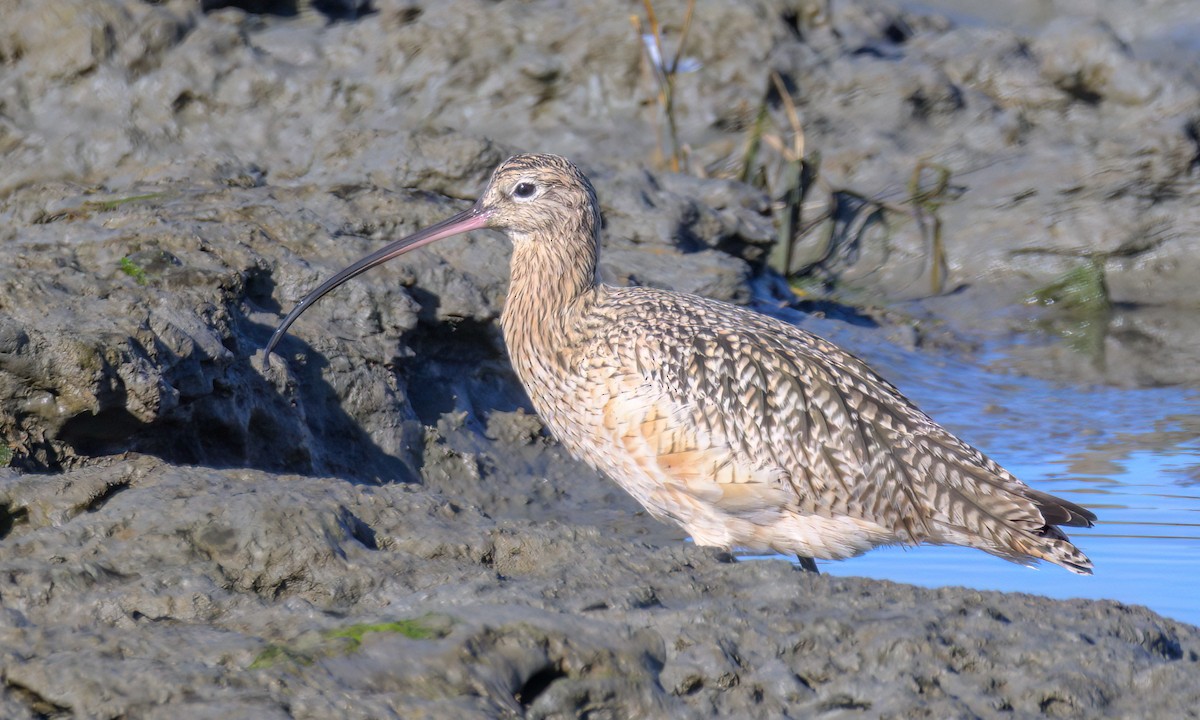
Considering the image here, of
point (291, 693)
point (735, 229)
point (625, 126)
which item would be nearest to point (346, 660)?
point (291, 693)

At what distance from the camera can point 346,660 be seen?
2971mm

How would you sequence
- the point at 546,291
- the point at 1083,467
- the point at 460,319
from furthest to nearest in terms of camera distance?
the point at 1083,467
the point at 460,319
the point at 546,291

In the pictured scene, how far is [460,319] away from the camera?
661 cm

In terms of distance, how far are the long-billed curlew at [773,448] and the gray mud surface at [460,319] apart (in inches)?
29.2

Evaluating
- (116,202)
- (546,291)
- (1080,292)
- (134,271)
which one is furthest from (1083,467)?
(116,202)

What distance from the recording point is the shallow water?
5660 millimetres

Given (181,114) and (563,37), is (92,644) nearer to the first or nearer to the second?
(181,114)

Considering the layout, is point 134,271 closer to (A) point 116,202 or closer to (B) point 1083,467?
(A) point 116,202

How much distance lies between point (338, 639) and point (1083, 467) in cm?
495

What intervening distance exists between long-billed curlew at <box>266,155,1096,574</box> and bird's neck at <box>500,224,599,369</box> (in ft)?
0.46

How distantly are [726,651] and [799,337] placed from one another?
241cm

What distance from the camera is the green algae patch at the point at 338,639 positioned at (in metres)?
2.95

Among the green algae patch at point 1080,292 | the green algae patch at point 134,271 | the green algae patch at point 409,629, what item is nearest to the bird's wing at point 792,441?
the green algae patch at point 134,271

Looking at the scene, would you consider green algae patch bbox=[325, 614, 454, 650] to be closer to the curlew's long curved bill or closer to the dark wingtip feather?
the dark wingtip feather
